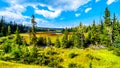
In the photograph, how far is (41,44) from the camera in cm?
15550

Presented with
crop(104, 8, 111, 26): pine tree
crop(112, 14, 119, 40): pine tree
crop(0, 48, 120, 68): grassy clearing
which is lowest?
crop(0, 48, 120, 68): grassy clearing

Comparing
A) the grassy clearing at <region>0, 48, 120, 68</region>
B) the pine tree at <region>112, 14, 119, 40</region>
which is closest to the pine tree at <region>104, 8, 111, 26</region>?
the pine tree at <region>112, 14, 119, 40</region>

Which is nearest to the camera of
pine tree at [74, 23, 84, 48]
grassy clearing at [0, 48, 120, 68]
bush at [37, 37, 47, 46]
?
grassy clearing at [0, 48, 120, 68]

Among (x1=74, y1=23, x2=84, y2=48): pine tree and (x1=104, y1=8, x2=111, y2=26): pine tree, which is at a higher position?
(x1=104, y1=8, x2=111, y2=26): pine tree

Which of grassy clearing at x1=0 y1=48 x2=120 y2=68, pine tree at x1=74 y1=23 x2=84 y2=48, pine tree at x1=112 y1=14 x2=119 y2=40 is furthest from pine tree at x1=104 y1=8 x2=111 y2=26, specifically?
grassy clearing at x1=0 y1=48 x2=120 y2=68

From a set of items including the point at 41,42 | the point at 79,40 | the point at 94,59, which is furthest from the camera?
the point at 41,42

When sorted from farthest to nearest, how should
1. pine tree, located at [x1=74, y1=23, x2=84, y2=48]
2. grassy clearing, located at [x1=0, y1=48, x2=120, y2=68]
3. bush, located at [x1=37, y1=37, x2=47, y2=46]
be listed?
bush, located at [x1=37, y1=37, x2=47, y2=46] → pine tree, located at [x1=74, y1=23, x2=84, y2=48] → grassy clearing, located at [x1=0, y1=48, x2=120, y2=68]

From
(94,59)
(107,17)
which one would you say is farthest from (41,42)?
(94,59)

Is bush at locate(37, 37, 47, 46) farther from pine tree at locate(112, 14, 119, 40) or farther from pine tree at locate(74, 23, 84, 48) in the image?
pine tree at locate(112, 14, 119, 40)

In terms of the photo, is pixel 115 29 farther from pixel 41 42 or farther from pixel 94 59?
pixel 94 59

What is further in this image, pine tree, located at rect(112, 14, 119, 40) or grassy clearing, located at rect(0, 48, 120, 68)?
pine tree, located at rect(112, 14, 119, 40)

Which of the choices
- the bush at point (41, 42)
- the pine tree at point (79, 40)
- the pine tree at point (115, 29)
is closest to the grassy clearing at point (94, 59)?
the pine tree at point (79, 40)

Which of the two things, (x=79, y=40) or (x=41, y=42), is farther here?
(x=41, y=42)

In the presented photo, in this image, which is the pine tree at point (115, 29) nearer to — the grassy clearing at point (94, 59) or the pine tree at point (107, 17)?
the pine tree at point (107, 17)
